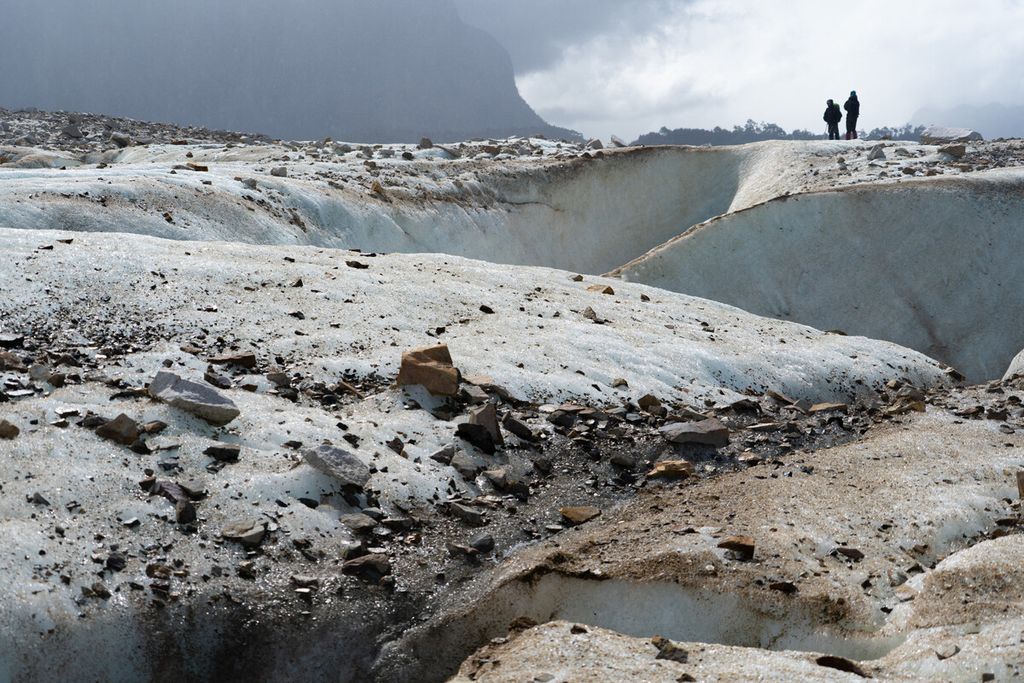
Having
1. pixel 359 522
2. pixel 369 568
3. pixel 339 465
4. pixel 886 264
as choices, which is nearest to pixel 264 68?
pixel 886 264

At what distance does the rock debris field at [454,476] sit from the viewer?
5094mm

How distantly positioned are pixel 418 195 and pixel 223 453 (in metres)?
13.1

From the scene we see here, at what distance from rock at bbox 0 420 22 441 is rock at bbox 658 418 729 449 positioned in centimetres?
443

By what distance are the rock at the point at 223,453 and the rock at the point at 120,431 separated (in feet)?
1.42

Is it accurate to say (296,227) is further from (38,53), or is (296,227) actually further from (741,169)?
(38,53)

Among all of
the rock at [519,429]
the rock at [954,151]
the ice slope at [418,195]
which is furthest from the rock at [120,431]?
the rock at [954,151]

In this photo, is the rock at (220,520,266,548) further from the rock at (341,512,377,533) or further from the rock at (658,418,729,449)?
the rock at (658,418,729,449)

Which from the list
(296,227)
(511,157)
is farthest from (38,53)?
(296,227)

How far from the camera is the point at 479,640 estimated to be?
5.48m

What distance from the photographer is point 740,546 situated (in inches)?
230

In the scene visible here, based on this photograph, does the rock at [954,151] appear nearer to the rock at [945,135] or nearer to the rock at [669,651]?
the rock at [945,135]

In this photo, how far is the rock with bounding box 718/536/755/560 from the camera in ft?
19.1

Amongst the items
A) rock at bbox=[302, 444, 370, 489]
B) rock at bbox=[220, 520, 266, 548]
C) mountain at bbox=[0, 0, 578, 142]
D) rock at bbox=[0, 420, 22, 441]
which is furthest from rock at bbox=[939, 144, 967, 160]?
mountain at bbox=[0, 0, 578, 142]

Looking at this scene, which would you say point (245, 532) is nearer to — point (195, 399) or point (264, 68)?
point (195, 399)
